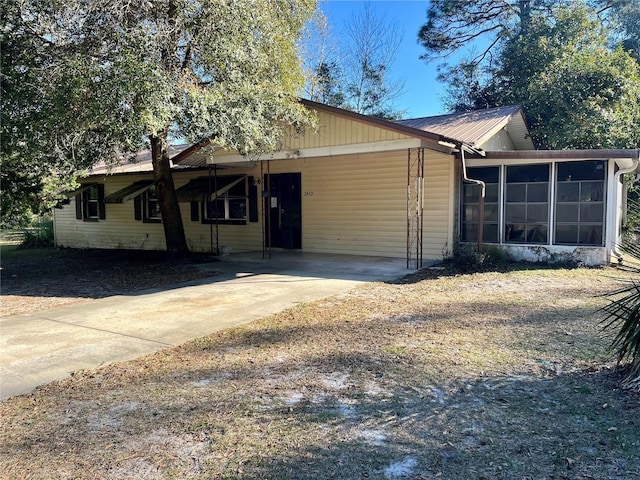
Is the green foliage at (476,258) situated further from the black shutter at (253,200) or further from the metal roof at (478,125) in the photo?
the black shutter at (253,200)

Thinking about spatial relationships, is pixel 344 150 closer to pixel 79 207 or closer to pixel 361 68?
pixel 79 207

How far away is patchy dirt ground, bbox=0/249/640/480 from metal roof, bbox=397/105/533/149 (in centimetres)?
577

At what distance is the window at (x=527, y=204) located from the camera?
32.5ft

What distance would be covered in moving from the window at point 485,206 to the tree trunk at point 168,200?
7.00 m

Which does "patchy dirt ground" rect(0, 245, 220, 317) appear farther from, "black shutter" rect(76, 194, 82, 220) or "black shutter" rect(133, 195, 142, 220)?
"black shutter" rect(76, 194, 82, 220)

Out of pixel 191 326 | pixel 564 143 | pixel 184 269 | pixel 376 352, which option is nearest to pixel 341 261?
pixel 184 269

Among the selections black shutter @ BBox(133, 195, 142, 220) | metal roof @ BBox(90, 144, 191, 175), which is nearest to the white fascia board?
metal roof @ BBox(90, 144, 191, 175)

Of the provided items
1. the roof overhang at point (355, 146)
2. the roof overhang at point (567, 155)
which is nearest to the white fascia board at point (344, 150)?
the roof overhang at point (355, 146)

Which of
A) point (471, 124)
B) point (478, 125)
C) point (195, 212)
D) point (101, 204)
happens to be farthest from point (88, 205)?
point (478, 125)

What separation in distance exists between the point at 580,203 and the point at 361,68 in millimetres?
18745

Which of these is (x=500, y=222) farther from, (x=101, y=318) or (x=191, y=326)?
(x=101, y=318)

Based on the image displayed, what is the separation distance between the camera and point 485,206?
34.4ft

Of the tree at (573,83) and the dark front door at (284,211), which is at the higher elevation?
the tree at (573,83)

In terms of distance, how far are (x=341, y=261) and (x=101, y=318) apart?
6.17 m
